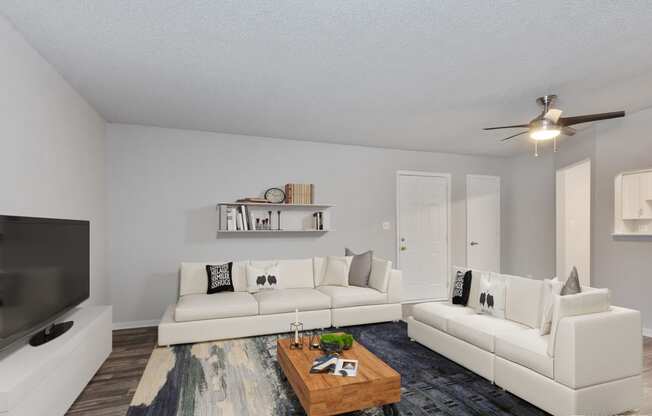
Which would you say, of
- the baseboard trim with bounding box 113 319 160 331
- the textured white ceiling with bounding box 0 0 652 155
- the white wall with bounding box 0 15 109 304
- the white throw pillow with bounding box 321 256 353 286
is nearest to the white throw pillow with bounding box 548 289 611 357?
the textured white ceiling with bounding box 0 0 652 155

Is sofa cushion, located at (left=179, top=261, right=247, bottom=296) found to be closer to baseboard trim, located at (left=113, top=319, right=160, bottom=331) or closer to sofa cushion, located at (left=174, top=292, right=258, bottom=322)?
sofa cushion, located at (left=174, top=292, right=258, bottom=322)

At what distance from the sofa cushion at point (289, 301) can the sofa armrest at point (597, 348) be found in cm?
250

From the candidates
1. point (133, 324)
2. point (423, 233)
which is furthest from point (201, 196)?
point (423, 233)

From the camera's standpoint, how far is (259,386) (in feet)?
9.00

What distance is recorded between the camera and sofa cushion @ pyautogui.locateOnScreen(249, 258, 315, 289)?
4.56m

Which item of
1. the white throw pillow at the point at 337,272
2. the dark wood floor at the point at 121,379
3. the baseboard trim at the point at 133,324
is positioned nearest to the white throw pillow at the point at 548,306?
the dark wood floor at the point at 121,379

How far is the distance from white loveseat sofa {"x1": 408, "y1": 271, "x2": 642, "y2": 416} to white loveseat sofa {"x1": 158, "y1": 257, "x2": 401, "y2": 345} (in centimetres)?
169

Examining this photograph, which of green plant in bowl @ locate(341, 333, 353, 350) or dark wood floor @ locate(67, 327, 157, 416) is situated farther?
green plant in bowl @ locate(341, 333, 353, 350)

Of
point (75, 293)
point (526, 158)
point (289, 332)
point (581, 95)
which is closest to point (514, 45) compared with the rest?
point (581, 95)

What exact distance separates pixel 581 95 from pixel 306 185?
3291mm

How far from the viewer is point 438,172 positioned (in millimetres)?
6137

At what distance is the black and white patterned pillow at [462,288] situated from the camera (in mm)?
3566

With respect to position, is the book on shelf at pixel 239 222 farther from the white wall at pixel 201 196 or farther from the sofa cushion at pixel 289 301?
the sofa cushion at pixel 289 301

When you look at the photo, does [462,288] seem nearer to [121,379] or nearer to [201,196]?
[121,379]
